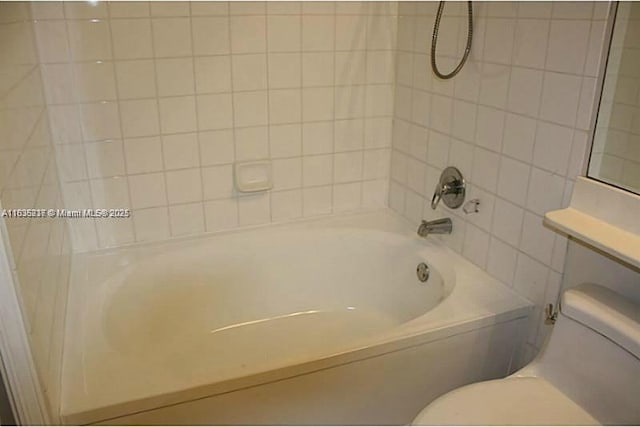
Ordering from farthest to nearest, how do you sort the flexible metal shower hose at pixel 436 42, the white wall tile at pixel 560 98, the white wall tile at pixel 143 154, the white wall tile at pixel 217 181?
1. the white wall tile at pixel 217 181
2. the white wall tile at pixel 143 154
3. the flexible metal shower hose at pixel 436 42
4. the white wall tile at pixel 560 98

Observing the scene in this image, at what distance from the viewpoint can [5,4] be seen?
4.74 ft

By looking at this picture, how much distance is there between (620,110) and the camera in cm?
147

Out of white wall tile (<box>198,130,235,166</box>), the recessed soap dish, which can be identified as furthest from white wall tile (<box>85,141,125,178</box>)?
the recessed soap dish

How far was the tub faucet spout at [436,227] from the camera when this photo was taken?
210 centimetres

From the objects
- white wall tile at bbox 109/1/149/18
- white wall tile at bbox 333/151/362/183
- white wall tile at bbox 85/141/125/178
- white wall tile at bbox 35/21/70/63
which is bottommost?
white wall tile at bbox 333/151/362/183

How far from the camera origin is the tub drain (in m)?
2.12

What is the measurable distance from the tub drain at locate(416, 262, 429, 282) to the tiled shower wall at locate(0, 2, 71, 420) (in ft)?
4.03

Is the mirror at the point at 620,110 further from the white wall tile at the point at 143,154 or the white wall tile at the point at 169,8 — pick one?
the white wall tile at the point at 143,154

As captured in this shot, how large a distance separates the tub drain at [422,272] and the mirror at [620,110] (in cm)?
75

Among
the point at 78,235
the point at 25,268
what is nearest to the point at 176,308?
the point at 78,235

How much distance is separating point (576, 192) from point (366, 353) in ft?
2.35

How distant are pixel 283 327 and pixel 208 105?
917 millimetres

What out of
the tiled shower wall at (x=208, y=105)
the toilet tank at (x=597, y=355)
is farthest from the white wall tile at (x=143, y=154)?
the toilet tank at (x=597, y=355)

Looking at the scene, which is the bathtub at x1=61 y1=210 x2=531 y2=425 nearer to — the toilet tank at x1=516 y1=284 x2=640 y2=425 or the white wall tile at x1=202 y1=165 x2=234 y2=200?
the white wall tile at x1=202 y1=165 x2=234 y2=200
